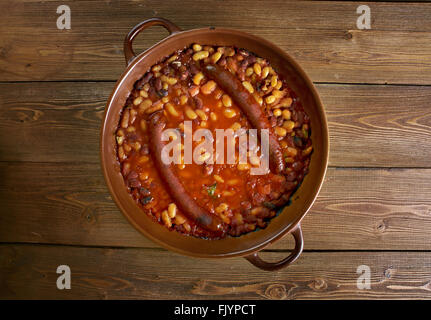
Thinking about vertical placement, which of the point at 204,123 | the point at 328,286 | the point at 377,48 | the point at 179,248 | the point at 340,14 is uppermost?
the point at 340,14

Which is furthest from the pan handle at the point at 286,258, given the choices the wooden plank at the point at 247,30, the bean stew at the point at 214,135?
the wooden plank at the point at 247,30

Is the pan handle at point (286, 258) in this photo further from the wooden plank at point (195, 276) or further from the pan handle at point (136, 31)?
the pan handle at point (136, 31)

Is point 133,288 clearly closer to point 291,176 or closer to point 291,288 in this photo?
point 291,288

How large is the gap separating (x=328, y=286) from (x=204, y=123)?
3.45 ft

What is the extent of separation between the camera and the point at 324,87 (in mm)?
1738

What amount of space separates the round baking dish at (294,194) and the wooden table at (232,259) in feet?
0.88

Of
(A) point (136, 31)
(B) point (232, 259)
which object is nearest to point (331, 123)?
(B) point (232, 259)

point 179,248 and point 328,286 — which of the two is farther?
point 328,286

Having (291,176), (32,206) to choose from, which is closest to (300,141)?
(291,176)

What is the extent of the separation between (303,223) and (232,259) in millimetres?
400

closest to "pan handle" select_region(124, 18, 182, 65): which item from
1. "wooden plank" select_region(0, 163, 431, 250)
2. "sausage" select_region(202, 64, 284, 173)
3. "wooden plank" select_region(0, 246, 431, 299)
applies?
"sausage" select_region(202, 64, 284, 173)

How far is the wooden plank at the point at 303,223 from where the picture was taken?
Answer: 174cm

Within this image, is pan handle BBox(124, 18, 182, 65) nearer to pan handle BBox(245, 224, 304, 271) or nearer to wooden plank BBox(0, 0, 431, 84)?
wooden plank BBox(0, 0, 431, 84)

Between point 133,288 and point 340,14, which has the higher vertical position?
point 340,14
